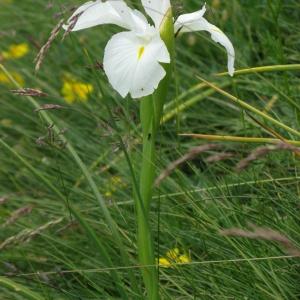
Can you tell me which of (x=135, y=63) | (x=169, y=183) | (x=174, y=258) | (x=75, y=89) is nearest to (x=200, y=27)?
(x=135, y=63)

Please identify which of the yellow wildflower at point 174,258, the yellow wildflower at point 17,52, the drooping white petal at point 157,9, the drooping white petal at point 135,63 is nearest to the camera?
the drooping white petal at point 135,63

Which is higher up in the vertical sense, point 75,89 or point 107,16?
point 107,16

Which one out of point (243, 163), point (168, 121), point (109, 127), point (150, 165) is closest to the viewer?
point (243, 163)

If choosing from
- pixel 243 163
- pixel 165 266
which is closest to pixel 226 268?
pixel 165 266

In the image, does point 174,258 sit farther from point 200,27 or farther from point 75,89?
point 75,89

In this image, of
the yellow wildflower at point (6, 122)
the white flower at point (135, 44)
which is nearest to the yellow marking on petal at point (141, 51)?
the white flower at point (135, 44)

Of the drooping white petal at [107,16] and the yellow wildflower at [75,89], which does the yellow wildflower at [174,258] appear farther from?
the yellow wildflower at [75,89]

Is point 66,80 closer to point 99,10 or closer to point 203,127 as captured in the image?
point 203,127
